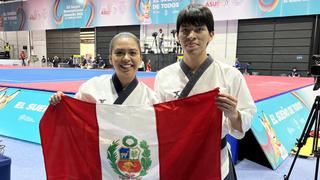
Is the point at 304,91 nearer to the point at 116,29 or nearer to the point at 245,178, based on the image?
the point at 245,178

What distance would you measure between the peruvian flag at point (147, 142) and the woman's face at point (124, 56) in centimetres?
22

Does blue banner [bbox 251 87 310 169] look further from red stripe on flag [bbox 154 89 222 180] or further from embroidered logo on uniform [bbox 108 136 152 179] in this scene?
embroidered logo on uniform [bbox 108 136 152 179]

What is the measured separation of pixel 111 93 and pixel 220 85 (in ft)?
2.21

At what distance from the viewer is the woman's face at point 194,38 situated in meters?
1.43

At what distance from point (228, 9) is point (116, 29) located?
7.75m

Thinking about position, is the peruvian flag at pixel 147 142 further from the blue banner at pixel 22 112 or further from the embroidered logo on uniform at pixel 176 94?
the blue banner at pixel 22 112

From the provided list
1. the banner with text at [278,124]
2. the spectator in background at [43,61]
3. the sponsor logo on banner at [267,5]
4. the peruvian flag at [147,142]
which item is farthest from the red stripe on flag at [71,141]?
the spectator in background at [43,61]

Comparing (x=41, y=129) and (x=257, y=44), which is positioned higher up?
(x=257, y=44)

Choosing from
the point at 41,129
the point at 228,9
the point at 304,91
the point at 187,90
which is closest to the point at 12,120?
the point at 41,129

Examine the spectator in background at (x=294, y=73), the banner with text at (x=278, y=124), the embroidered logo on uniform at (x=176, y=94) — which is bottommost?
the banner with text at (x=278, y=124)

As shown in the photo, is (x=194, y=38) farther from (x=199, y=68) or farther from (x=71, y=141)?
(x=71, y=141)

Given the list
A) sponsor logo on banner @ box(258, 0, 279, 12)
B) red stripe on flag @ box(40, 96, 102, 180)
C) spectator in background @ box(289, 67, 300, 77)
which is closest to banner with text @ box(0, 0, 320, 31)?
sponsor logo on banner @ box(258, 0, 279, 12)

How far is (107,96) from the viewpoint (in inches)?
68.2

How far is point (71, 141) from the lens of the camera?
1.69 metres
